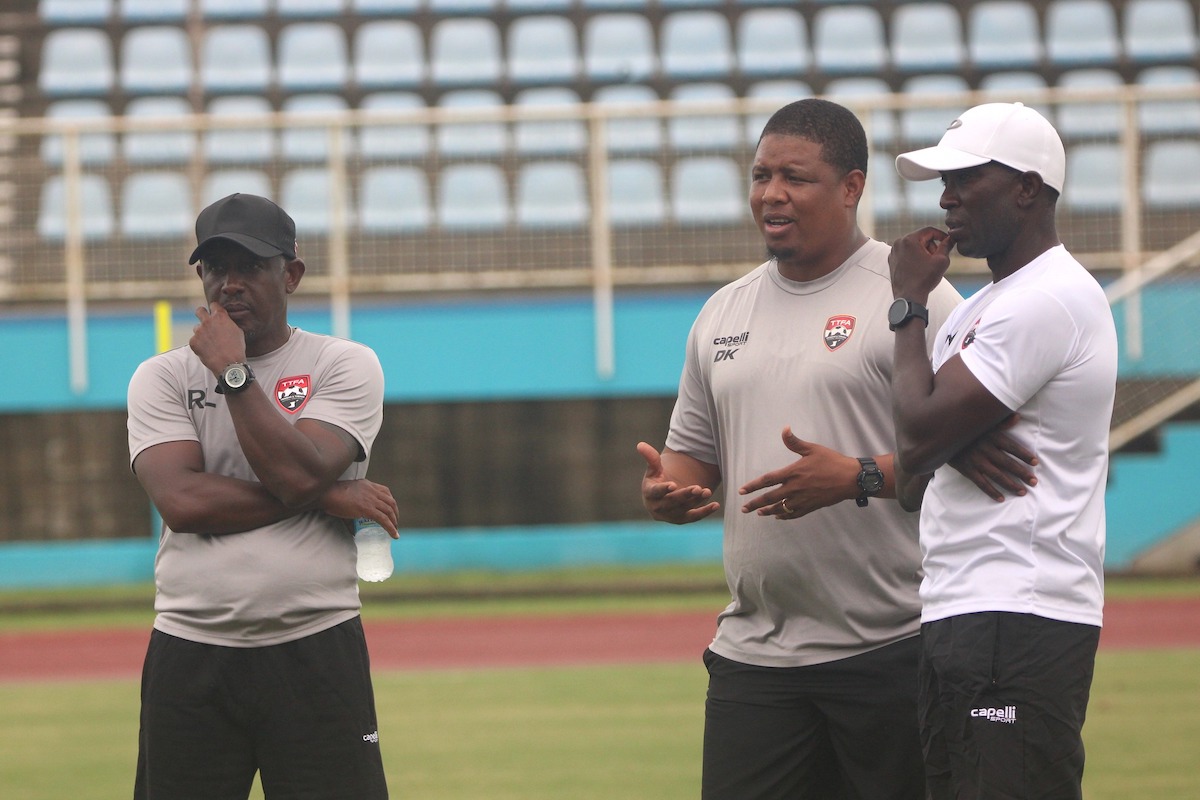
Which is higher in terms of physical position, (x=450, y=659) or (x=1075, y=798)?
(x=1075, y=798)

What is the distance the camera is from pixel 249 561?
375 centimetres

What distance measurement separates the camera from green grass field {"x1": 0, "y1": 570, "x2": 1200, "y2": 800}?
6809 millimetres

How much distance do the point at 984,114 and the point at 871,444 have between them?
85cm

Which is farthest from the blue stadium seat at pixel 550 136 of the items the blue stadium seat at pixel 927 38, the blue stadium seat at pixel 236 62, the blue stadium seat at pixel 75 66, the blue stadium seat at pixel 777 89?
the blue stadium seat at pixel 75 66

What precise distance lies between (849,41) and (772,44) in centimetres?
89

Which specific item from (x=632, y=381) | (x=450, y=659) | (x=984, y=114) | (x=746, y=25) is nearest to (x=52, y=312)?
(x=632, y=381)

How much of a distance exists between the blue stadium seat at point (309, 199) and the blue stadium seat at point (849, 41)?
19.5 feet

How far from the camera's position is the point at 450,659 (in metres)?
10.9

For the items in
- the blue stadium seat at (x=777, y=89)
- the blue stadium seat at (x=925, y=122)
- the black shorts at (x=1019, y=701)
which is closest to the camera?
the black shorts at (x=1019, y=701)

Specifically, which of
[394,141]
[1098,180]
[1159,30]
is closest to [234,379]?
[394,141]

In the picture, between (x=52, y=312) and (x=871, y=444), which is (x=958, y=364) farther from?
(x=52, y=312)

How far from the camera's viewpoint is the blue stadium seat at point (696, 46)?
1788cm

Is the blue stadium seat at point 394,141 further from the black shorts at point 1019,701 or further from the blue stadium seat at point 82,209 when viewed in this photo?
the black shorts at point 1019,701

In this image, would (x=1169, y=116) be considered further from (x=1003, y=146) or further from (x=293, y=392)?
(x=293, y=392)
